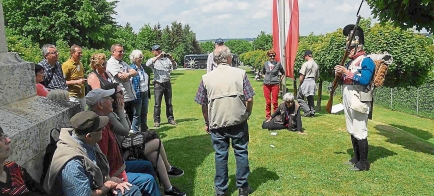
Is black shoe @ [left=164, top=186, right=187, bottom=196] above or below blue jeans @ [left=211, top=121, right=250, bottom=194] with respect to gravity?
below

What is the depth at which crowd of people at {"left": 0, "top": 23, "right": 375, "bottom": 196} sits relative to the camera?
2852mm

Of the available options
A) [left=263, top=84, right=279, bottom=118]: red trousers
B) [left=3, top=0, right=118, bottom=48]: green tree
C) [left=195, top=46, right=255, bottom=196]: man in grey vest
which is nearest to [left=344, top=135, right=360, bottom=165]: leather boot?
[left=195, top=46, right=255, bottom=196]: man in grey vest

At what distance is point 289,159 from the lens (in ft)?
19.9

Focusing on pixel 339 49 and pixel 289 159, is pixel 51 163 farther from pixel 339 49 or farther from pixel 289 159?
pixel 339 49

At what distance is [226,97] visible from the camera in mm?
4234

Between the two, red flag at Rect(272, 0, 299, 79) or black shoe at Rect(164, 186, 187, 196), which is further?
red flag at Rect(272, 0, 299, 79)

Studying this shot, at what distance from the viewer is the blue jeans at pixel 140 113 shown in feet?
23.6

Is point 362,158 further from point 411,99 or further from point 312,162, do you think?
point 411,99

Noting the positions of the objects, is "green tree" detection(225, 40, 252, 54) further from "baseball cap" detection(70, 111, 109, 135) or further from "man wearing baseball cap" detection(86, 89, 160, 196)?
"baseball cap" detection(70, 111, 109, 135)

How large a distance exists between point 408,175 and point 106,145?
4.13m

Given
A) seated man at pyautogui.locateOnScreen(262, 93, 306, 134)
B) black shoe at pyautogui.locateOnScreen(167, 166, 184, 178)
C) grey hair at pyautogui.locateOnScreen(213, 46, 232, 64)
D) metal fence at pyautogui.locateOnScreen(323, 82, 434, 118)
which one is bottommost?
metal fence at pyautogui.locateOnScreen(323, 82, 434, 118)

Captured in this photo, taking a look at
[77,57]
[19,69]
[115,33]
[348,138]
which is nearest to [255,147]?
[348,138]

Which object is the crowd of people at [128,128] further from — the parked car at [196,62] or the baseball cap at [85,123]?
the parked car at [196,62]

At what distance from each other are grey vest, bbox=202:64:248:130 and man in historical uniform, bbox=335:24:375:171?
177 cm
